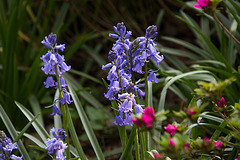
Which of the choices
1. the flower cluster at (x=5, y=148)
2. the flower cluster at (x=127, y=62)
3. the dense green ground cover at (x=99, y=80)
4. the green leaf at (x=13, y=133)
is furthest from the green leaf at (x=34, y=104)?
the flower cluster at (x=127, y=62)

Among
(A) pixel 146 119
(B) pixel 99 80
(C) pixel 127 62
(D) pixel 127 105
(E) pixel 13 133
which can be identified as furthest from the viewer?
(B) pixel 99 80

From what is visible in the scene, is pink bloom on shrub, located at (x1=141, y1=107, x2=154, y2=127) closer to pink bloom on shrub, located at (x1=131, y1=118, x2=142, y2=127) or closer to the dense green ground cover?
pink bloom on shrub, located at (x1=131, y1=118, x2=142, y2=127)

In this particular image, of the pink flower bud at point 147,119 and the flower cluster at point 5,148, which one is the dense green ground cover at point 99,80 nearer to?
the flower cluster at point 5,148

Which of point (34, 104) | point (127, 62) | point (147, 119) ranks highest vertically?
point (127, 62)

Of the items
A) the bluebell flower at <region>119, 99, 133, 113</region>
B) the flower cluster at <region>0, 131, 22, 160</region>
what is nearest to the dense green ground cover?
the flower cluster at <region>0, 131, 22, 160</region>

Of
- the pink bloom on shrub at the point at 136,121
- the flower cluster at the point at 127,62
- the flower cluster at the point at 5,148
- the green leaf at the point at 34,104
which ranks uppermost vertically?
the flower cluster at the point at 127,62

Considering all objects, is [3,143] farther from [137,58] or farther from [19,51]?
[19,51]

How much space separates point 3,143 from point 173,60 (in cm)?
252

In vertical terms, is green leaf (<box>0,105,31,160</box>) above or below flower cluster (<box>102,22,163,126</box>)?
below

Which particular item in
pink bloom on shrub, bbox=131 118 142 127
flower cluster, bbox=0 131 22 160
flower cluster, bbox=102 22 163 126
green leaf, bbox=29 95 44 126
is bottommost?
green leaf, bbox=29 95 44 126

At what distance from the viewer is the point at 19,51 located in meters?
4.46

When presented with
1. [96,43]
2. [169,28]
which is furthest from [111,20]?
[169,28]

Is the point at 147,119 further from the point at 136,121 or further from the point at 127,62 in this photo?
the point at 127,62

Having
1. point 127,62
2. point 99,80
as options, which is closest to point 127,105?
point 127,62
